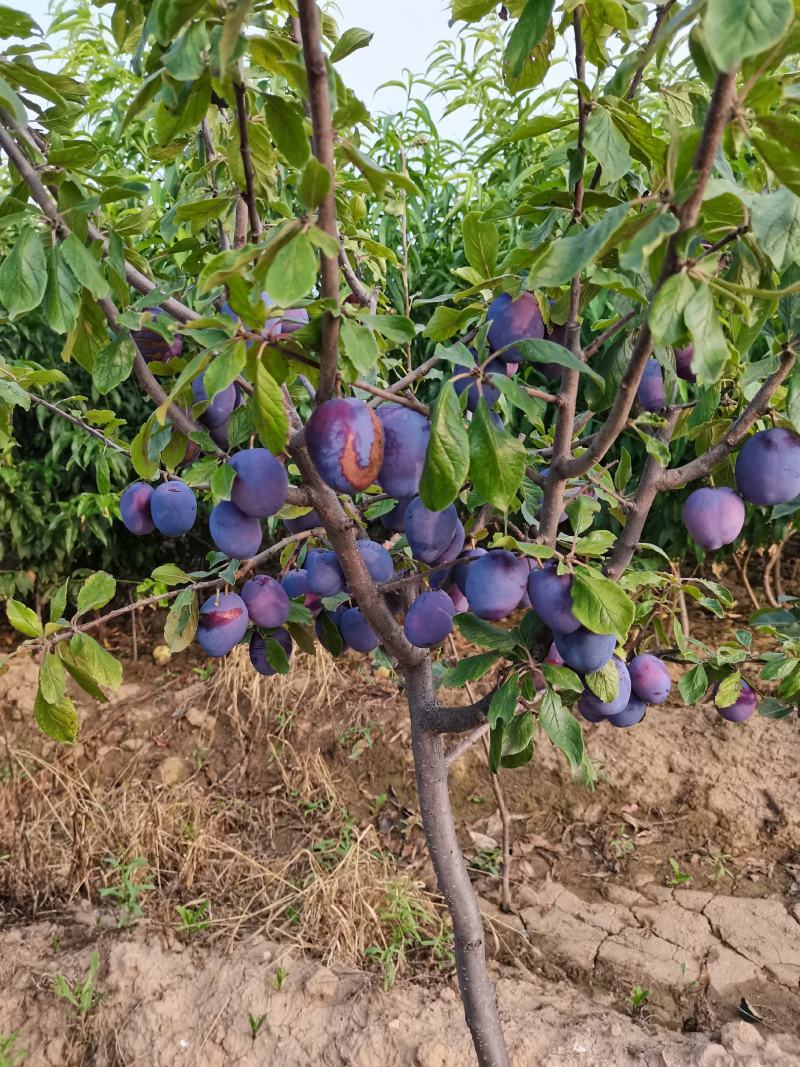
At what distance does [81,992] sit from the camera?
172 cm

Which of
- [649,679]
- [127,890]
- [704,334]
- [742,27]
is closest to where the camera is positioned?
[742,27]

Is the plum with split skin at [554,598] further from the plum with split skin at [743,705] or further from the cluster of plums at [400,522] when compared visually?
the plum with split skin at [743,705]

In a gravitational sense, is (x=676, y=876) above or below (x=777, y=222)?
below

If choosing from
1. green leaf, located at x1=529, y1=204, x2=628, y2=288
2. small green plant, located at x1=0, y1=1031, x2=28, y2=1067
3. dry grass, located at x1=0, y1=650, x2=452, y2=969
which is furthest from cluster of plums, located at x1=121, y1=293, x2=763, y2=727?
small green plant, located at x1=0, y1=1031, x2=28, y2=1067

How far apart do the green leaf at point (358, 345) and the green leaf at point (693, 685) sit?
78cm

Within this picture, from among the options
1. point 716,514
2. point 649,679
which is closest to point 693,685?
point 649,679

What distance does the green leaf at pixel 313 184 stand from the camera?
560 millimetres

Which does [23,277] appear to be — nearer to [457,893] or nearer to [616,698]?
[616,698]

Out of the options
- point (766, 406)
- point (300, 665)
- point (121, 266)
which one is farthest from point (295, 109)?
point (300, 665)

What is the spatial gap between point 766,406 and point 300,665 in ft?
8.03

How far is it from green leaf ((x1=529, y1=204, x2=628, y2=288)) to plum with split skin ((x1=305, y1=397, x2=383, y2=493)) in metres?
0.19

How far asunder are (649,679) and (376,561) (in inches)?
16.5

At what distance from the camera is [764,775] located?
236cm

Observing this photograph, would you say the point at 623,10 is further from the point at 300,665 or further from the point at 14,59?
the point at 300,665
